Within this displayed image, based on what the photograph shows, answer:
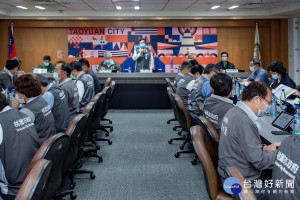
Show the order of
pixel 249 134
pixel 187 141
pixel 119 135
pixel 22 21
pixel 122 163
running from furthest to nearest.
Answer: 1. pixel 22 21
2. pixel 119 135
3. pixel 187 141
4. pixel 122 163
5. pixel 249 134

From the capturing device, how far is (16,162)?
195 cm

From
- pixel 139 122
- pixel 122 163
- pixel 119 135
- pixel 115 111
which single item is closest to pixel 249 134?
pixel 122 163

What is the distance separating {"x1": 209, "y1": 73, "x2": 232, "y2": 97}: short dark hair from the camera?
2.76 meters

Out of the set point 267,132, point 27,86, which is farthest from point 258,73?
point 27,86

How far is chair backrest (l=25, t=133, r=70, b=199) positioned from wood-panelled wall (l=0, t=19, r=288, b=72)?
8.93 metres

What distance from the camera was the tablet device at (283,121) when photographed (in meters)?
2.64

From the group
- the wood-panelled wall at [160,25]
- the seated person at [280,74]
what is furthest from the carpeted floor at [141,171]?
the wood-panelled wall at [160,25]

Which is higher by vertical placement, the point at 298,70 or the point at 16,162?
the point at 298,70

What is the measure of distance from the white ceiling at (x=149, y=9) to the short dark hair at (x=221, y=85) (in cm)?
585

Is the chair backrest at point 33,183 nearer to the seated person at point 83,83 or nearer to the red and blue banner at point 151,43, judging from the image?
the seated person at point 83,83

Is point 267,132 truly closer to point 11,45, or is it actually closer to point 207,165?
point 207,165

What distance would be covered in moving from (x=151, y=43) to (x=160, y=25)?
684mm

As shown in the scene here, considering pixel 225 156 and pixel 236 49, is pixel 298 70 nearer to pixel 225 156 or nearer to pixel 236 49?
pixel 236 49

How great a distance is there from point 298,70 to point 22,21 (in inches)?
375
